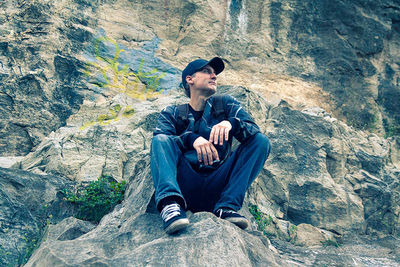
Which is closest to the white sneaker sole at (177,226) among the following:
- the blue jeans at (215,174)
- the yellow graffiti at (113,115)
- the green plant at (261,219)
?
the blue jeans at (215,174)

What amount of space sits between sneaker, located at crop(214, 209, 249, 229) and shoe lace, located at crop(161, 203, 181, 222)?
424 millimetres

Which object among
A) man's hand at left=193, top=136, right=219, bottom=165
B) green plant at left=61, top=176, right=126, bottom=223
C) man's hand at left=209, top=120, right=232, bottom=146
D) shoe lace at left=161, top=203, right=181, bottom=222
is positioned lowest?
green plant at left=61, top=176, right=126, bottom=223

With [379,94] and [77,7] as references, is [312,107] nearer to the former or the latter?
[379,94]

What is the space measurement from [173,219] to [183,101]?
4049 millimetres

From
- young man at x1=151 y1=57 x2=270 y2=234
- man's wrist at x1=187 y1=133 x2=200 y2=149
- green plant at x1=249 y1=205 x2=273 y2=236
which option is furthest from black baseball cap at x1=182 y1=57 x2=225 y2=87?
green plant at x1=249 y1=205 x2=273 y2=236

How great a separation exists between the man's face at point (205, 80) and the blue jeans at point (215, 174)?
74 cm

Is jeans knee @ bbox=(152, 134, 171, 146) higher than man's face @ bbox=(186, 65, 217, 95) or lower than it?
lower

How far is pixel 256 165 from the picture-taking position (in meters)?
2.71

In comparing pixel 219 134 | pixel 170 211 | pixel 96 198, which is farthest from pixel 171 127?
pixel 96 198

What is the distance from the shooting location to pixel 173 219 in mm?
2217

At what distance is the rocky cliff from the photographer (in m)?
2.84

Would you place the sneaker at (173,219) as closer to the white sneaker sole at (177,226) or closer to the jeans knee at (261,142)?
the white sneaker sole at (177,226)

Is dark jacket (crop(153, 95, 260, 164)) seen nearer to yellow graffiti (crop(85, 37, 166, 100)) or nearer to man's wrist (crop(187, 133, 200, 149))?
man's wrist (crop(187, 133, 200, 149))

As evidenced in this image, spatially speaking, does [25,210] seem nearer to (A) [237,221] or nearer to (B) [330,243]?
(A) [237,221]
